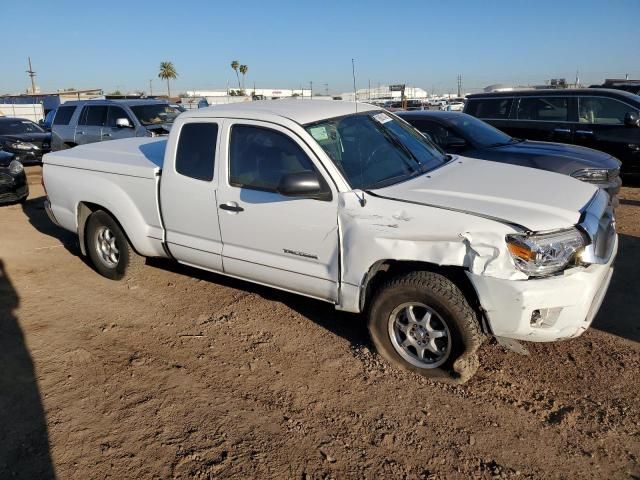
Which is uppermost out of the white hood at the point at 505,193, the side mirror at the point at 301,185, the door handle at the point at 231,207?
the side mirror at the point at 301,185

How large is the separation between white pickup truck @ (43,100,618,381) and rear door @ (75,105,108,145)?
7.78m

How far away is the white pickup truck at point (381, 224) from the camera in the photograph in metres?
3.13

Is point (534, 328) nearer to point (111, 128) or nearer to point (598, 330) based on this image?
point (598, 330)

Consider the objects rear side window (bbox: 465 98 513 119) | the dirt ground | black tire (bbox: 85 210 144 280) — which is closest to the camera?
the dirt ground

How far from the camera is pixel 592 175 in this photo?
6.52 m

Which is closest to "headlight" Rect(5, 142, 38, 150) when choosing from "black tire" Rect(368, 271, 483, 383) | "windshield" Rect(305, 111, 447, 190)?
"windshield" Rect(305, 111, 447, 190)

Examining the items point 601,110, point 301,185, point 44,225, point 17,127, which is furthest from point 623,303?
point 17,127

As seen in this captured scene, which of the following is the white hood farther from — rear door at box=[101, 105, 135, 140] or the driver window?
rear door at box=[101, 105, 135, 140]

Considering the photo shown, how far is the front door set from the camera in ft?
12.4

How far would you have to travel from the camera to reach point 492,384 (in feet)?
11.5

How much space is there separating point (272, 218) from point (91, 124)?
1006 cm

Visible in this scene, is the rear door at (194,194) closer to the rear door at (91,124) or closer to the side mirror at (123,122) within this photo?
the side mirror at (123,122)

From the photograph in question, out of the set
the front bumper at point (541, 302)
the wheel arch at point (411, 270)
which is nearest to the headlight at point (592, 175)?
the front bumper at point (541, 302)

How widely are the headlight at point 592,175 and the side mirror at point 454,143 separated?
1489 mm
